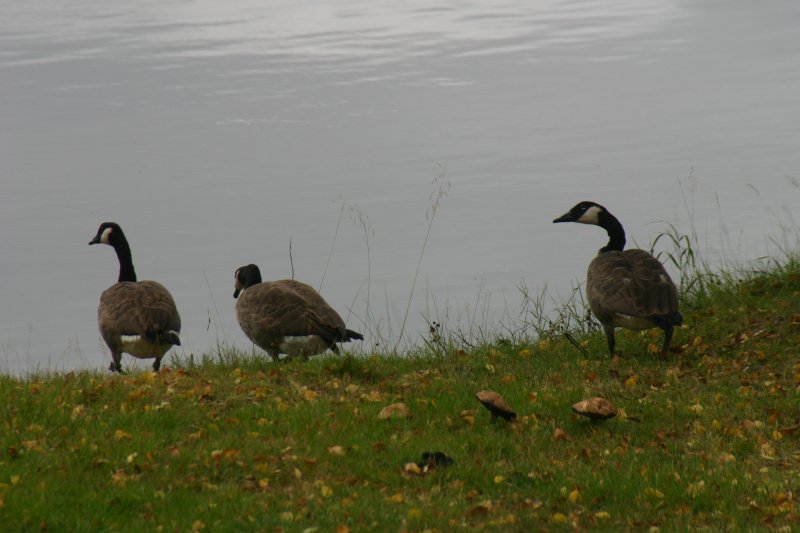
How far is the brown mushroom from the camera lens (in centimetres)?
873

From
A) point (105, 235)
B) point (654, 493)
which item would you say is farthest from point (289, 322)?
point (654, 493)

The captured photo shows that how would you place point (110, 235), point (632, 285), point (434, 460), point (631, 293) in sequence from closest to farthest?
point (434, 460)
point (631, 293)
point (632, 285)
point (110, 235)

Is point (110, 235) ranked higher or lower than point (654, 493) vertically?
higher

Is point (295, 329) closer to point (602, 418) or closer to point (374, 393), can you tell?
point (374, 393)

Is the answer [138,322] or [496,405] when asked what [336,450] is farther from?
[138,322]

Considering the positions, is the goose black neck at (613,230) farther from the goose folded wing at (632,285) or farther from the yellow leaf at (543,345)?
the yellow leaf at (543,345)

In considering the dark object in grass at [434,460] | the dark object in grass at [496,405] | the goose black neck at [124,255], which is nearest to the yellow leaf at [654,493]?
the dark object in grass at [434,460]

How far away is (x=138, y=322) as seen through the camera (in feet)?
39.0

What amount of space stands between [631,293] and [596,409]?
2.75 meters

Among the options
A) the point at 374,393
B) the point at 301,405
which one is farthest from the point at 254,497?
the point at 374,393

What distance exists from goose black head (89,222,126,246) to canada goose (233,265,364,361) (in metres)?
2.59

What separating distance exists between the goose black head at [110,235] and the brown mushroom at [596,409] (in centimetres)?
726

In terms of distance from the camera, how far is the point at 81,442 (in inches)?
314

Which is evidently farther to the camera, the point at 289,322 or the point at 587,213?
the point at 587,213
